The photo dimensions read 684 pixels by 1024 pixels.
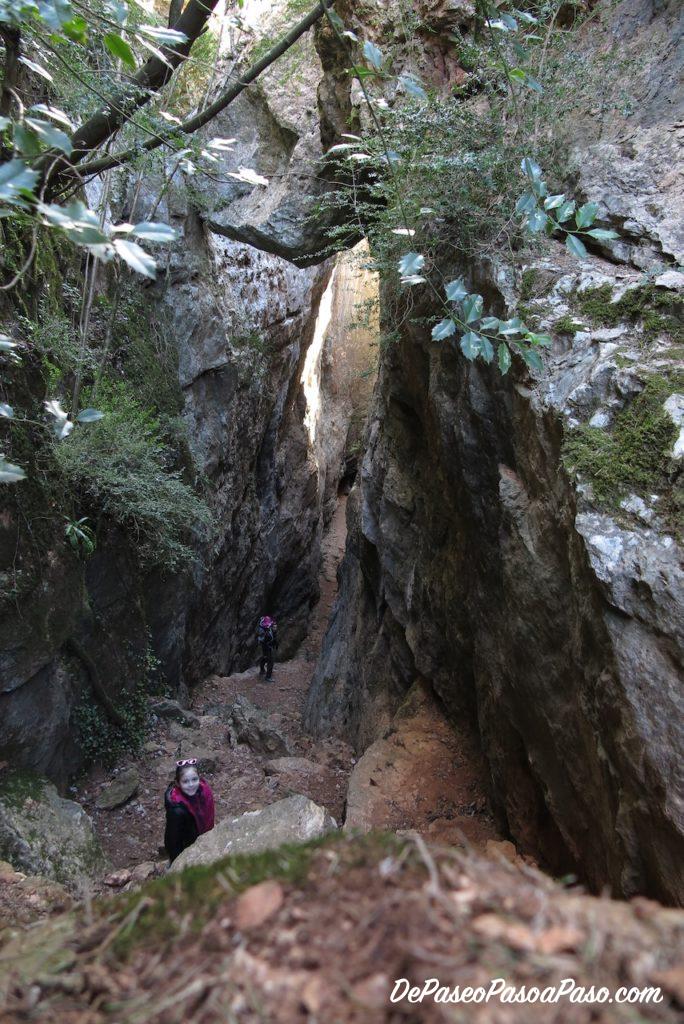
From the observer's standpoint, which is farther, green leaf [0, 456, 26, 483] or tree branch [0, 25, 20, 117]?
tree branch [0, 25, 20, 117]

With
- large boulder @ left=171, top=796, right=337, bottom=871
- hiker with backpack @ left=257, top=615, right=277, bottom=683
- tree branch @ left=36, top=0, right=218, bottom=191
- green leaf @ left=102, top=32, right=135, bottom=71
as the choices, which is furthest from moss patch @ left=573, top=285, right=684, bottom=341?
hiker with backpack @ left=257, top=615, right=277, bottom=683

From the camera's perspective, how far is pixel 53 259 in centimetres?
668

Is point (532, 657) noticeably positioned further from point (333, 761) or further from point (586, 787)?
point (333, 761)

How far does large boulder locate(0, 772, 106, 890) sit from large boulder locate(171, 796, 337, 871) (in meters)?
1.46

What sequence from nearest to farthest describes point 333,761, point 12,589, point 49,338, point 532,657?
1. point 532,657
2. point 12,589
3. point 49,338
4. point 333,761

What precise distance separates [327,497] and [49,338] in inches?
581

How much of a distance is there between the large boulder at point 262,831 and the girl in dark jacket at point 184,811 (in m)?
0.49

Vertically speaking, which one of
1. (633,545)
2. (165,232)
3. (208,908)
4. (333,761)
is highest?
(165,232)

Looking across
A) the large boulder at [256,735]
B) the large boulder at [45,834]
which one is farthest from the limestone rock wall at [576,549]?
the large boulder at [45,834]

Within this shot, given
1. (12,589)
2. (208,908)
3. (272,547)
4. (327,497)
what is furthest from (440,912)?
(327,497)

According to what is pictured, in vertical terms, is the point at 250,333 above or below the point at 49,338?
above

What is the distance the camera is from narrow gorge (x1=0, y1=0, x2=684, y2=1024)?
0.91m

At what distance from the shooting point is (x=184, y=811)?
4.30 meters

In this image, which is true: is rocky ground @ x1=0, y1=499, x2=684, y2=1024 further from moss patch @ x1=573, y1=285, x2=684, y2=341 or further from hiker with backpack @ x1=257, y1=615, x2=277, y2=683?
hiker with backpack @ x1=257, y1=615, x2=277, y2=683
